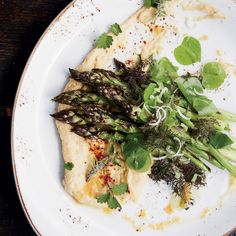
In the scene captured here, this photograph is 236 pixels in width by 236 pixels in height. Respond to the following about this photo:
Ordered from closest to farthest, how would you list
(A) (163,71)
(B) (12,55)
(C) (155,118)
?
(C) (155,118)
(A) (163,71)
(B) (12,55)

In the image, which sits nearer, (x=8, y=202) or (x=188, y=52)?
(x=188, y=52)

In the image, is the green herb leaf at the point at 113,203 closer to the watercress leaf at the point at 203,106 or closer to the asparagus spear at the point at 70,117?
the asparagus spear at the point at 70,117

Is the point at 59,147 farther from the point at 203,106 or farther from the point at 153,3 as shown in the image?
the point at 153,3

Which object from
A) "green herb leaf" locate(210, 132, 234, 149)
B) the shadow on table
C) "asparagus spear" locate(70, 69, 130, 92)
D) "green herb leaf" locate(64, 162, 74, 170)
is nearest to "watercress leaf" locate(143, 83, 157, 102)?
"asparagus spear" locate(70, 69, 130, 92)

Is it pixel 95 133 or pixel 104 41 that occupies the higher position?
pixel 104 41

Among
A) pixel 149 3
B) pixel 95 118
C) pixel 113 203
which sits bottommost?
pixel 113 203

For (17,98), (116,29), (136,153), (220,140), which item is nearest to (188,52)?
(116,29)

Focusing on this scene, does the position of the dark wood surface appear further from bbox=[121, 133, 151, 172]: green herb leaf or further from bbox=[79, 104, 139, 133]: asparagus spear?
bbox=[121, 133, 151, 172]: green herb leaf
